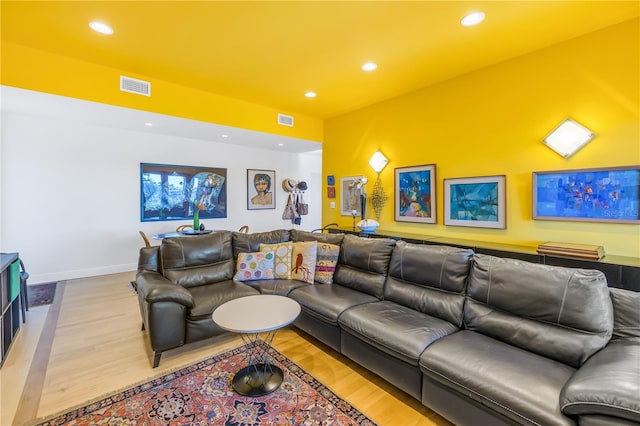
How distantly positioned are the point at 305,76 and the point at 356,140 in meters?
1.57

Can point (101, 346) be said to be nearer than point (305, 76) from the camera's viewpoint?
Yes

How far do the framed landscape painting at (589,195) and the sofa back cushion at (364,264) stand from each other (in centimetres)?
151

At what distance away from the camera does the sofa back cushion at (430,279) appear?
2.35 meters

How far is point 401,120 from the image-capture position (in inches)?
164

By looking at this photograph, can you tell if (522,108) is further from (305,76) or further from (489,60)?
(305,76)

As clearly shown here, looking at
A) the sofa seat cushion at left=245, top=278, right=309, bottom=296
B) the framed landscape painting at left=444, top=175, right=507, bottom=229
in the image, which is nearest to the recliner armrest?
the sofa seat cushion at left=245, top=278, right=309, bottom=296

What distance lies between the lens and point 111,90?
3.44m

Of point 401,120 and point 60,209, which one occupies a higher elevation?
point 401,120

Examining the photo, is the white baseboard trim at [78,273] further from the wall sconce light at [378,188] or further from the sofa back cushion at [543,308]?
the sofa back cushion at [543,308]

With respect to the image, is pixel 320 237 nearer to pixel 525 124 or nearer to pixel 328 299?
pixel 328 299

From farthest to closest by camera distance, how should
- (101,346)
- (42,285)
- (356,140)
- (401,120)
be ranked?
(356,140)
(42,285)
(401,120)
(101,346)

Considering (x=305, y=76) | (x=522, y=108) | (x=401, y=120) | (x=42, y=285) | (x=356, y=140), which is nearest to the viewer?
(x=522, y=108)

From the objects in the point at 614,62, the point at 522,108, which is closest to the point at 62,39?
the point at 522,108

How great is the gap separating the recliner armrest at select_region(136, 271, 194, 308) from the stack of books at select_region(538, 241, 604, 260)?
312 cm
